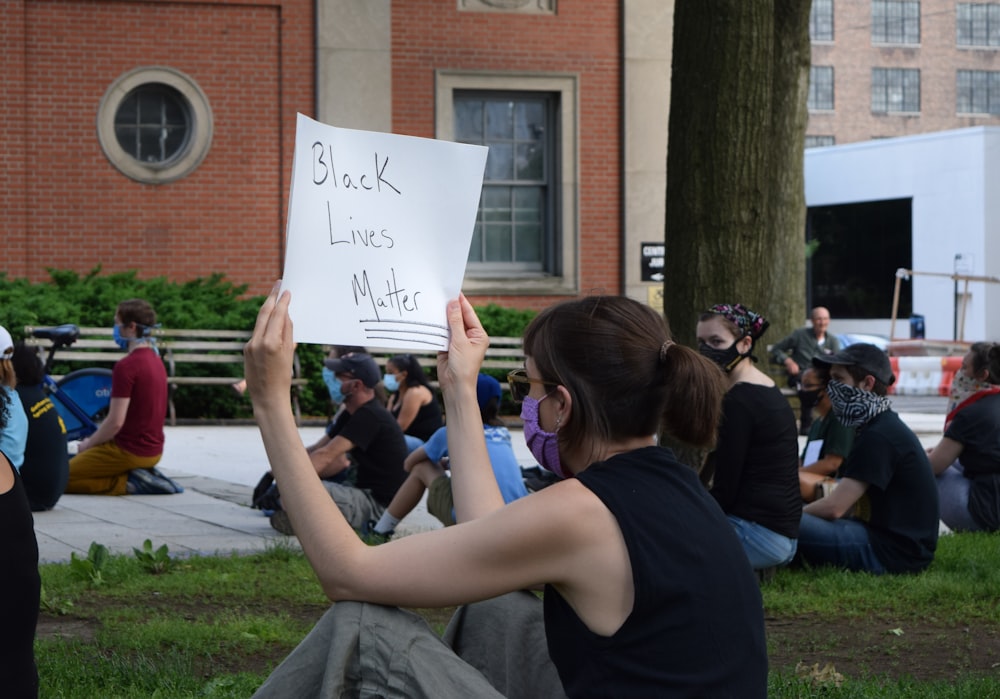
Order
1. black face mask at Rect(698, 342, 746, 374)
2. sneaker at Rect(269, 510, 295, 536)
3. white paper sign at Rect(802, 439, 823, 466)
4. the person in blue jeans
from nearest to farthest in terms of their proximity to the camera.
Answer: black face mask at Rect(698, 342, 746, 374) < the person in blue jeans < white paper sign at Rect(802, 439, 823, 466) < sneaker at Rect(269, 510, 295, 536)

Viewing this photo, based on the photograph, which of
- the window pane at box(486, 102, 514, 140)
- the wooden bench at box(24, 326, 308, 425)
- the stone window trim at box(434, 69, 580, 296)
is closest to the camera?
the wooden bench at box(24, 326, 308, 425)

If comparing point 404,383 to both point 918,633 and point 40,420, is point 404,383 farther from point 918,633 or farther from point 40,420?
point 918,633

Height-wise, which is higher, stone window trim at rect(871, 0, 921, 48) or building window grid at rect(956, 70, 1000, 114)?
stone window trim at rect(871, 0, 921, 48)

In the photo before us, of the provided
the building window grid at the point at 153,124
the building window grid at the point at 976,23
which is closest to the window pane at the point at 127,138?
the building window grid at the point at 153,124

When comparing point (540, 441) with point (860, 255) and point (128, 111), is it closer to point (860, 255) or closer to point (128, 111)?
point (128, 111)

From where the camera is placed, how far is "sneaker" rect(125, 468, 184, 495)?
11125 millimetres

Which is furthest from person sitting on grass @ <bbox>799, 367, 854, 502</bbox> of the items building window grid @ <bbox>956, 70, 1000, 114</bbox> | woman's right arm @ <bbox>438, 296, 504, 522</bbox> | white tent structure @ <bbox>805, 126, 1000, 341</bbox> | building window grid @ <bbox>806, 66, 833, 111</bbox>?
building window grid @ <bbox>956, 70, 1000, 114</bbox>

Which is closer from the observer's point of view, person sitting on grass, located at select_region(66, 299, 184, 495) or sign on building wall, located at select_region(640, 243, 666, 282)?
person sitting on grass, located at select_region(66, 299, 184, 495)

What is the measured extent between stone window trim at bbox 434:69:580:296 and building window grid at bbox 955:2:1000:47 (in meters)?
71.9

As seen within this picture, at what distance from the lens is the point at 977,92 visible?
85.9 m

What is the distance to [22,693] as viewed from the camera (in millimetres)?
3129

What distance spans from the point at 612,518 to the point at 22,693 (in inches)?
59.0

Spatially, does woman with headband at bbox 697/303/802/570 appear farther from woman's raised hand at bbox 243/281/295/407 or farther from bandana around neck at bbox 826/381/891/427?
woman's raised hand at bbox 243/281/295/407

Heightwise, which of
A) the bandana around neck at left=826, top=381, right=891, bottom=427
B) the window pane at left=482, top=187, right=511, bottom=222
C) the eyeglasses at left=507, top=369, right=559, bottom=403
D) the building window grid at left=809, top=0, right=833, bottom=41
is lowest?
the bandana around neck at left=826, top=381, right=891, bottom=427
